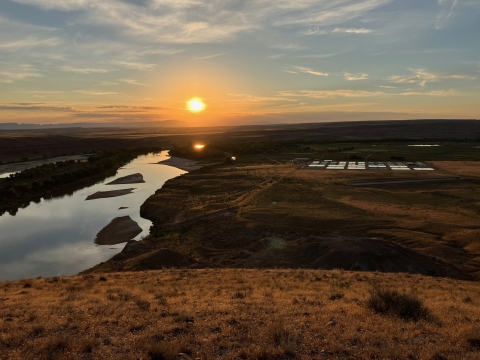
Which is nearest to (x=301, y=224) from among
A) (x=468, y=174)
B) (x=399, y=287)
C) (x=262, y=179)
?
(x=399, y=287)

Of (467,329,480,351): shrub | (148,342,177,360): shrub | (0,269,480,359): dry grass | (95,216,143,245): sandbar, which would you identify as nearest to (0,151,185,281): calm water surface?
(95,216,143,245): sandbar

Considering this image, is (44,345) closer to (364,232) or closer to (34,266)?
(34,266)

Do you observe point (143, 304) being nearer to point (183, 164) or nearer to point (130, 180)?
point (130, 180)

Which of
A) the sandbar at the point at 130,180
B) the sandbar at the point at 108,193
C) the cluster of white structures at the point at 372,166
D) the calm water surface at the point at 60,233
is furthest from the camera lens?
the cluster of white structures at the point at 372,166

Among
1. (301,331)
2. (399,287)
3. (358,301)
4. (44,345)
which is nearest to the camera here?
→ (44,345)

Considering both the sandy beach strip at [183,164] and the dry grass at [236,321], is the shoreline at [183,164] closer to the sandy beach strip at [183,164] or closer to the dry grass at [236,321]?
the sandy beach strip at [183,164]

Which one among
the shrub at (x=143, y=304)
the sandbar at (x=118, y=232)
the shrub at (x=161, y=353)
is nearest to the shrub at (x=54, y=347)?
the shrub at (x=161, y=353)
